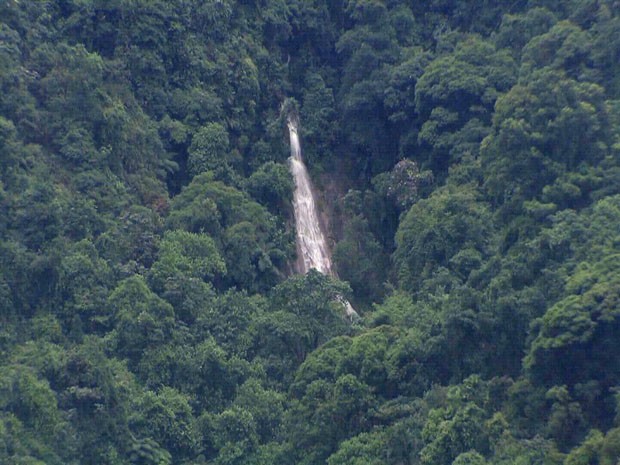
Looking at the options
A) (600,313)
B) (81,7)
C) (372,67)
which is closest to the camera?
(600,313)

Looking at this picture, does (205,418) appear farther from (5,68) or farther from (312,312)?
(5,68)

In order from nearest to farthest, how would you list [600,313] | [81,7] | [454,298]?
[600,313] < [454,298] < [81,7]

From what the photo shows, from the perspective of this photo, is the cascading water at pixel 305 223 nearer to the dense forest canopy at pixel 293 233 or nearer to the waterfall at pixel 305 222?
the waterfall at pixel 305 222

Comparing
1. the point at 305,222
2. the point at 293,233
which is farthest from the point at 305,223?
the point at 293,233

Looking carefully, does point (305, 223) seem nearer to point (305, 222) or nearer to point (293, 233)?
point (305, 222)

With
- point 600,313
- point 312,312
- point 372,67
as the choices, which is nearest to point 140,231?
point 312,312

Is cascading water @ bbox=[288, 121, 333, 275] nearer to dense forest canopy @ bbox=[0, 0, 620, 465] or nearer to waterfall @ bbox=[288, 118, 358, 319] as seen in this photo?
waterfall @ bbox=[288, 118, 358, 319]
